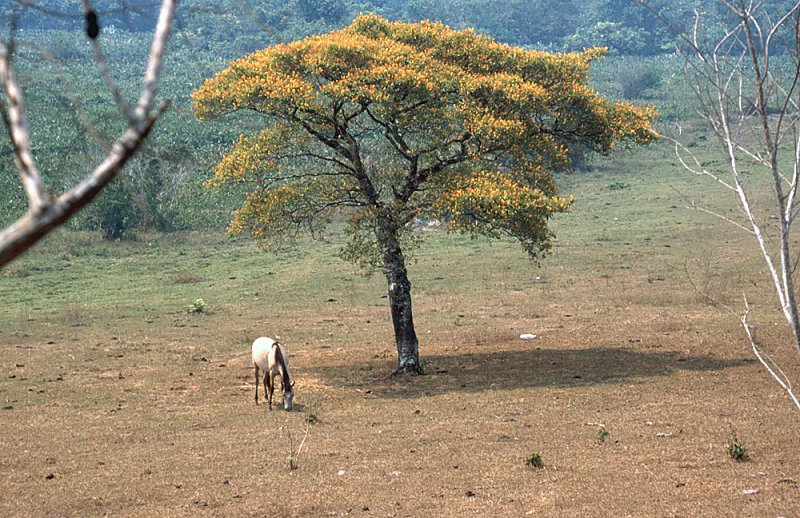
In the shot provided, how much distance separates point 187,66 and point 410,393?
11.8 m

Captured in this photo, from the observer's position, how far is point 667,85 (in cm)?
8400

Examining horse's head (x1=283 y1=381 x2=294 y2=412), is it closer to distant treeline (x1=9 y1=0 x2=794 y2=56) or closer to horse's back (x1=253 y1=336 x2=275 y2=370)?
horse's back (x1=253 y1=336 x2=275 y2=370)

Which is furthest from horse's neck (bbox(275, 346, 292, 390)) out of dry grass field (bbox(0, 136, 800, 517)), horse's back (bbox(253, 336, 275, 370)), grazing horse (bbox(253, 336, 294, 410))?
horse's back (bbox(253, 336, 275, 370))

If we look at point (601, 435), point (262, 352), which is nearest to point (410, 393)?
point (262, 352)

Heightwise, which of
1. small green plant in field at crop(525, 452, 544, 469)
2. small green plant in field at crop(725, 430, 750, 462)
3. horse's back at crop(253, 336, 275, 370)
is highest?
horse's back at crop(253, 336, 275, 370)

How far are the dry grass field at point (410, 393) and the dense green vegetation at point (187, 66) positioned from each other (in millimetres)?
3604

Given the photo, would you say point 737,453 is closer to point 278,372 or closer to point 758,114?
point 758,114

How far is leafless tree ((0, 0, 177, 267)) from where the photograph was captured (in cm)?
183

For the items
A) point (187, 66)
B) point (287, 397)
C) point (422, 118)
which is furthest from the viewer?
point (422, 118)

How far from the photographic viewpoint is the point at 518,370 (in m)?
16.0

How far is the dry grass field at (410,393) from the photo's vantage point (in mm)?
8406

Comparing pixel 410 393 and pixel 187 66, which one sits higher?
pixel 187 66

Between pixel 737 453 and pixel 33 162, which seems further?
pixel 737 453

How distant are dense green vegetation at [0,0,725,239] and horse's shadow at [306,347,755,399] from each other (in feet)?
19.7
